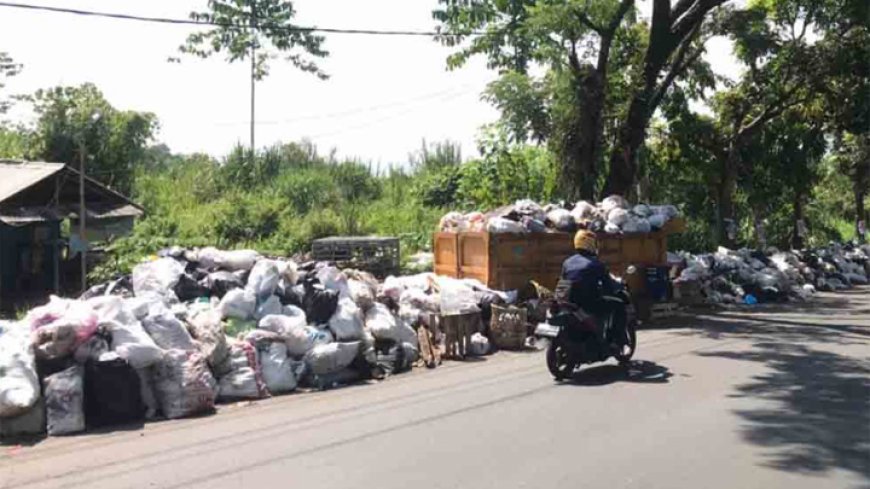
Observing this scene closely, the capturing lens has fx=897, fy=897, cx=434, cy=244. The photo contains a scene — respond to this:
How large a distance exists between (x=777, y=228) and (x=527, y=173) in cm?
1290

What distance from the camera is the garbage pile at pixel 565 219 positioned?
595 inches

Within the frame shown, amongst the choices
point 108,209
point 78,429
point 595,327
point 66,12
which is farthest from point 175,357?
point 108,209

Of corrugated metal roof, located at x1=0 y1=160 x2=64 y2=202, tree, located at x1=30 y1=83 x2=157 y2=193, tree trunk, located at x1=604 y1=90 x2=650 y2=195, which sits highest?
tree, located at x1=30 y1=83 x2=157 y2=193

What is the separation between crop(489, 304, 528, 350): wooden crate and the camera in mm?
12797

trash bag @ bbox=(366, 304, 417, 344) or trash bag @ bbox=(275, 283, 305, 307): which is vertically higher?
trash bag @ bbox=(275, 283, 305, 307)

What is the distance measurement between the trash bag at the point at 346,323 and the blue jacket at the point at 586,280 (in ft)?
8.80

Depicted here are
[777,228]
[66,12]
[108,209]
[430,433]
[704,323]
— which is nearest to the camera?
[430,433]

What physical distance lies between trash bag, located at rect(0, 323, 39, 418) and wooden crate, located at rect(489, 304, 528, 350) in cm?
634

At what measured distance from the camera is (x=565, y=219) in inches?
611

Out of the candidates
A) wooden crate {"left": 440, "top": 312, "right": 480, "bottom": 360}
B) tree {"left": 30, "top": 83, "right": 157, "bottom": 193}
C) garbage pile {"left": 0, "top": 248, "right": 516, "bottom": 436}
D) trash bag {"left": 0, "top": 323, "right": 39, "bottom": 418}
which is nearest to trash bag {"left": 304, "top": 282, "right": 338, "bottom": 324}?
garbage pile {"left": 0, "top": 248, "right": 516, "bottom": 436}

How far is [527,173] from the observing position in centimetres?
2530

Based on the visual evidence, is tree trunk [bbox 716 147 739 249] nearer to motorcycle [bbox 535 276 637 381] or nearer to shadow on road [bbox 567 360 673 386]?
shadow on road [bbox 567 360 673 386]

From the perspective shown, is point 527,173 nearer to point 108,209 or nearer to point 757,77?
point 757,77

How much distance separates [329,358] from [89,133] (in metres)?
23.7
